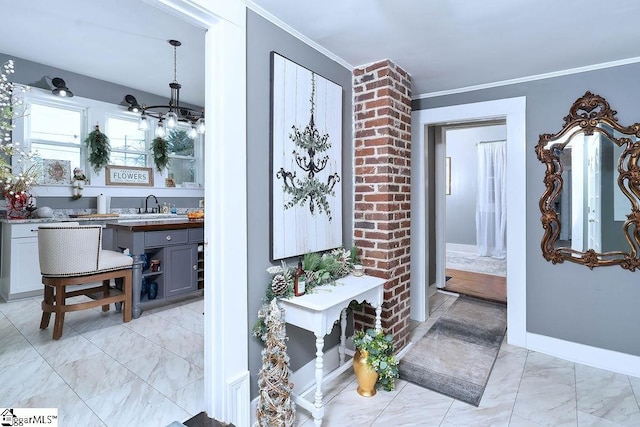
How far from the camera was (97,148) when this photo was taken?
4.35 m

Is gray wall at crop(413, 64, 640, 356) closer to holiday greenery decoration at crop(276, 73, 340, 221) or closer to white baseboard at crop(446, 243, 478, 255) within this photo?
holiday greenery decoration at crop(276, 73, 340, 221)

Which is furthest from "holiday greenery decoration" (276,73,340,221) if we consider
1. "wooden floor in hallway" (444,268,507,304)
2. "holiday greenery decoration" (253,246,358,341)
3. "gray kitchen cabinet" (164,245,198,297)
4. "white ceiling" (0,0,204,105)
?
"wooden floor in hallway" (444,268,507,304)

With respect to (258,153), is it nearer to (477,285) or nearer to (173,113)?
(173,113)

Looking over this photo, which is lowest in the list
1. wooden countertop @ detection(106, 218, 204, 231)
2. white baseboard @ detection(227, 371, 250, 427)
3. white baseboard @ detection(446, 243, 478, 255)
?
white baseboard @ detection(227, 371, 250, 427)

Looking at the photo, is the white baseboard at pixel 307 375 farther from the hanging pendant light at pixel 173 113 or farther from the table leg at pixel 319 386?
the hanging pendant light at pixel 173 113

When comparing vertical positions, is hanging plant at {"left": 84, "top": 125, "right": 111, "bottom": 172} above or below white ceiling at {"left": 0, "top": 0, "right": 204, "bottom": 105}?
below

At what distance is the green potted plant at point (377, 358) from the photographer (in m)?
2.05

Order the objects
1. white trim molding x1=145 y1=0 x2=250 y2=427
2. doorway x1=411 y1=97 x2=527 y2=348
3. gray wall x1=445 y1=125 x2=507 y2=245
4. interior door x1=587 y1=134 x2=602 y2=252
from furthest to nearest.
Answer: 1. gray wall x1=445 y1=125 x2=507 y2=245
2. doorway x1=411 y1=97 x2=527 y2=348
3. interior door x1=587 y1=134 x2=602 y2=252
4. white trim molding x1=145 y1=0 x2=250 y2=427

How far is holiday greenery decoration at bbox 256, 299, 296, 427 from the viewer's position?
5.40ft

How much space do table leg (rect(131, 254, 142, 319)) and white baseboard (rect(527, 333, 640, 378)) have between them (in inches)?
147

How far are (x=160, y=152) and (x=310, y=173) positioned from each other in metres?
3.83

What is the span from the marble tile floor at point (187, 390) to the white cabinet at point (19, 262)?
0.97 metres

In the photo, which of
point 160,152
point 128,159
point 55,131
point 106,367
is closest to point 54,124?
point 55,131

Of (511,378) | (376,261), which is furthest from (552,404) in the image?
(376,261)
